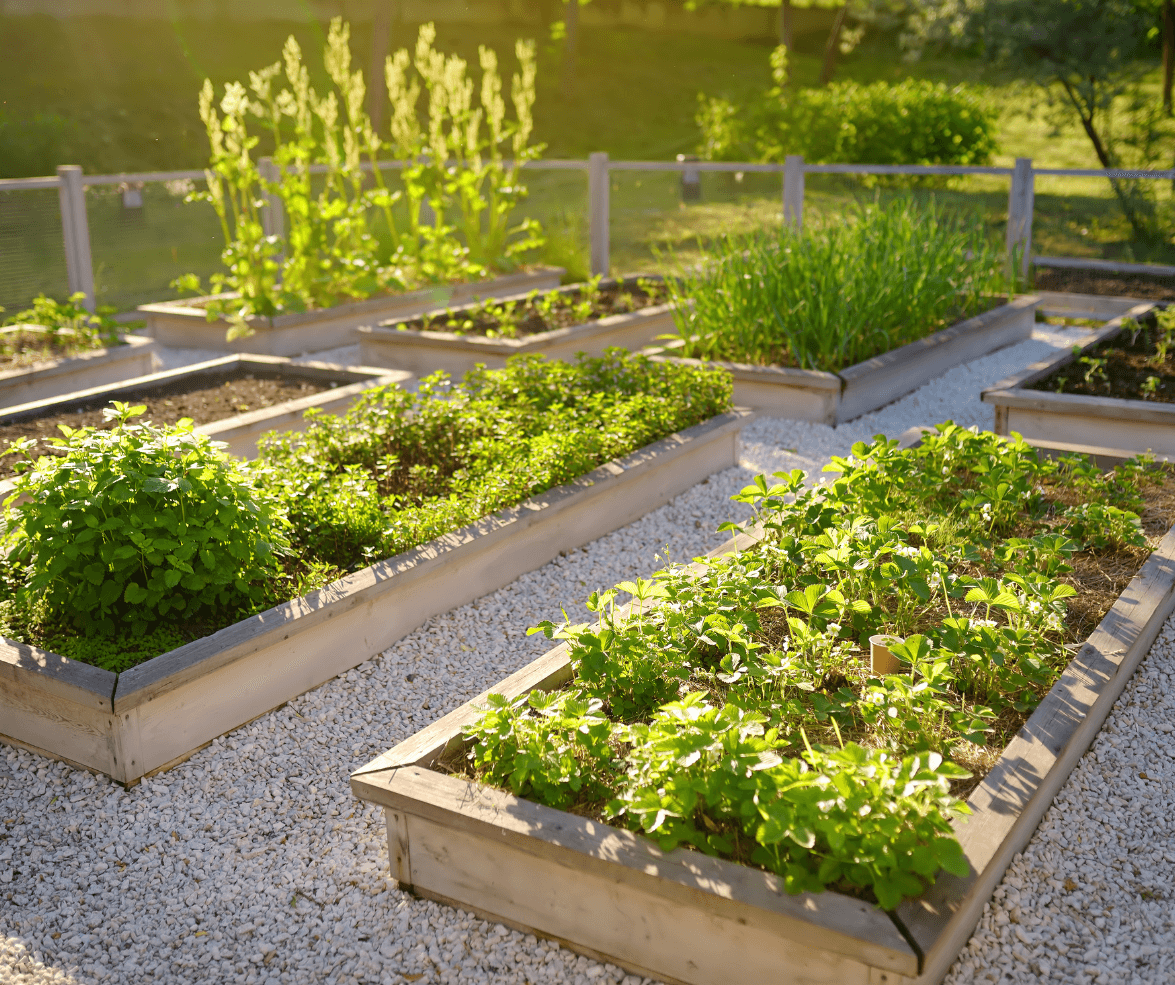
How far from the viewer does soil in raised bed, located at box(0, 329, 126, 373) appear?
22.8ft

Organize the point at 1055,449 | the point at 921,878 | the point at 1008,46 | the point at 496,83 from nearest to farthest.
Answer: the point at 921,878 < the point at 1055,449 < the point at 496,83 < the point at 1008,46

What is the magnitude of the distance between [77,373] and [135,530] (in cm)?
431

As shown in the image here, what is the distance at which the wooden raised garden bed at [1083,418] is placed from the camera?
5367mm

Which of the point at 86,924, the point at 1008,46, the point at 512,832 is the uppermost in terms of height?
the point at 1008,46

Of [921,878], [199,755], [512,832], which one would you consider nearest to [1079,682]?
[921,878]

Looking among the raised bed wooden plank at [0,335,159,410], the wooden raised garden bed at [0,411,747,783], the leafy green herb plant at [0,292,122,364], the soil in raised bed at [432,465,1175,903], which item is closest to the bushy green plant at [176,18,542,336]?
the raised bed wooden plank at [0,335,159,410]

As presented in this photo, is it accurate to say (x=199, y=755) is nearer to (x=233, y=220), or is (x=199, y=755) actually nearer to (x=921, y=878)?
(x=921, y=878)

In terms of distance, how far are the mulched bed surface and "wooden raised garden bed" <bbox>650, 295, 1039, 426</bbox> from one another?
3.73 ft

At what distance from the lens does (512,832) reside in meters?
2.37

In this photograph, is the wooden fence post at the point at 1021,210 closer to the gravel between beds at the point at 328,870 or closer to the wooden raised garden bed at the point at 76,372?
the gravel between beds at the point at 328,870

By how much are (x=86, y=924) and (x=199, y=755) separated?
682mm

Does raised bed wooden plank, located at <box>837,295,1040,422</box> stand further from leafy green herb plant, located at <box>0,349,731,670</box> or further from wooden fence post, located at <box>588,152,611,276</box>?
wooden fence post, located at <box>588,152,611,276</box>

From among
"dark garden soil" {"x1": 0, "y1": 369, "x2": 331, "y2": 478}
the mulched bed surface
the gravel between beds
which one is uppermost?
the mulched bed surface

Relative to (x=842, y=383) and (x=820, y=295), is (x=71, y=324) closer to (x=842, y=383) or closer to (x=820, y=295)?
(x=820, y=295)
